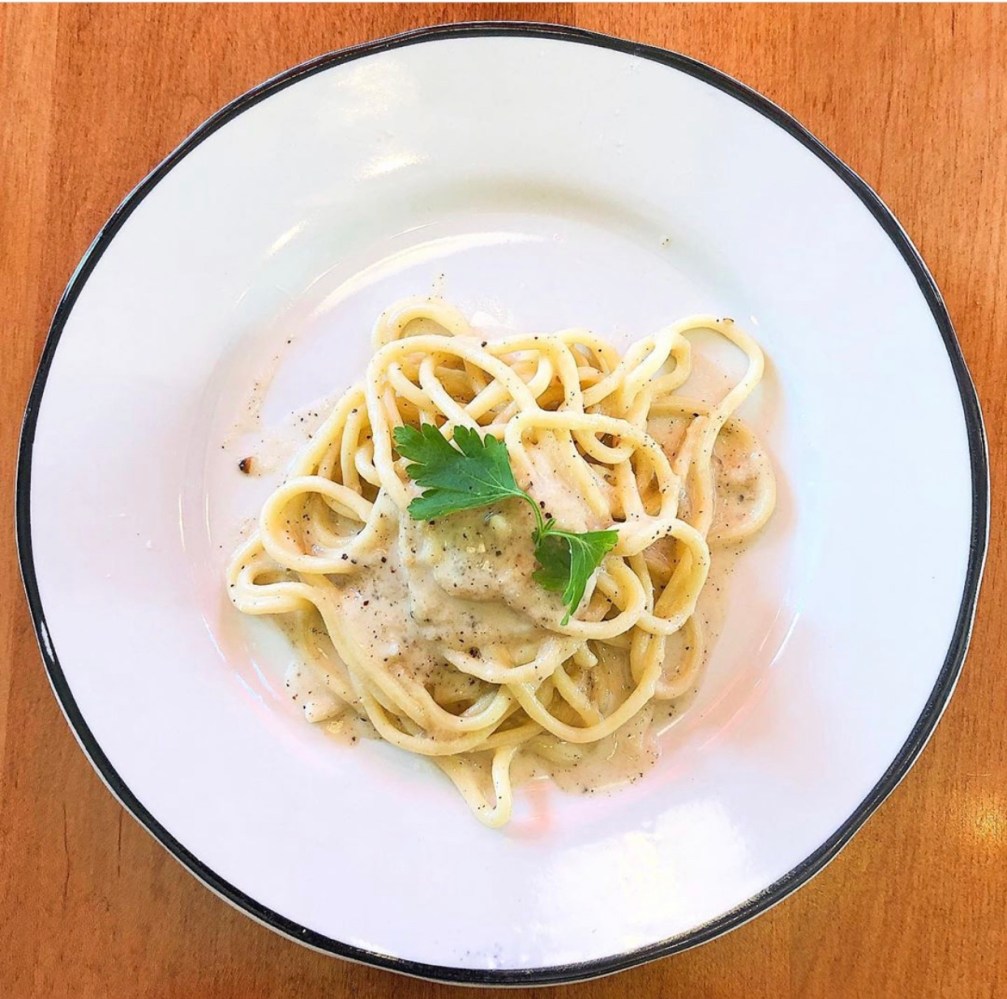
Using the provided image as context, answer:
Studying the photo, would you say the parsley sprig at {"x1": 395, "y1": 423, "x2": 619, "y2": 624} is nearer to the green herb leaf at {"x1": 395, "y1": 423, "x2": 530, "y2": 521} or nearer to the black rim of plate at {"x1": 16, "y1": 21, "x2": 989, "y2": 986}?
the green herb leaf at {"x1": 395, "y1": 423, "x2": 530, "y2": 521}

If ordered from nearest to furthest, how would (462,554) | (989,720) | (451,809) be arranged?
(462,554), (451,809), (989,720)

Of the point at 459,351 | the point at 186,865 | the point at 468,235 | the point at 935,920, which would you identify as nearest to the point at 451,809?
the point at 186,865

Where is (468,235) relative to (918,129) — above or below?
below

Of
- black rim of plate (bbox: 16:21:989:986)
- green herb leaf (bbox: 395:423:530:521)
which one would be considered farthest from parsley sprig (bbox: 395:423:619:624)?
black rim of plate (bbox: 16:21:989:986)

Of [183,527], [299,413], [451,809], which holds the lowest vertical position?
[451,809]

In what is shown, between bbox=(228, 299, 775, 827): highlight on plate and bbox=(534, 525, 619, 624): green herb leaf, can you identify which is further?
bbox=(228, 299, 775, 827): highlight on plate

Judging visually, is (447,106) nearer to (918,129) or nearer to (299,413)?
(299,413)

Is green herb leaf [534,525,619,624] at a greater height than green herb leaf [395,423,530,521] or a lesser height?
lesser
